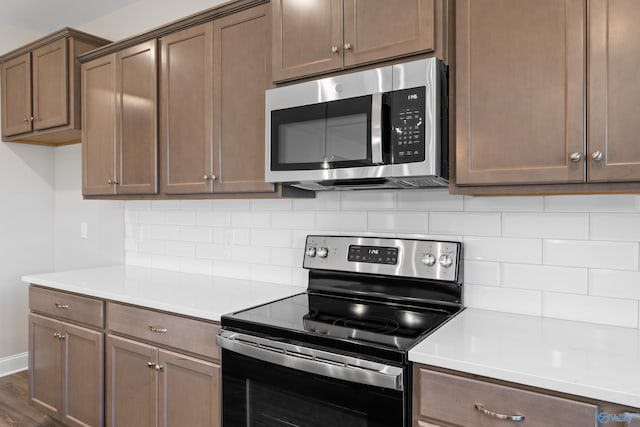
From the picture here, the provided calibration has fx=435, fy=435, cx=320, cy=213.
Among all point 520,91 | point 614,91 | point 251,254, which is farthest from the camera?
point 251,254

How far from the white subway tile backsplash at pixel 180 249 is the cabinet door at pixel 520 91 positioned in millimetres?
1786

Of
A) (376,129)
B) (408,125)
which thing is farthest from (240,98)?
(408,125)

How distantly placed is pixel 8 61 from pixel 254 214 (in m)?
2.35

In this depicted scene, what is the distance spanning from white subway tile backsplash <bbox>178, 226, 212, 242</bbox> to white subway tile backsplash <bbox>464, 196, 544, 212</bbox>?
1535mm

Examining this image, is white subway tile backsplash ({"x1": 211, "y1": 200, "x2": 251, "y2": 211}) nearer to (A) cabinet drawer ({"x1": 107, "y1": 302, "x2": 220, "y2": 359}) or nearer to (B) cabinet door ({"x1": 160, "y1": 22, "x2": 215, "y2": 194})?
(B) cabinet door ({"x1": 160, "y1": 22, "x2": 215, "y2": 194})

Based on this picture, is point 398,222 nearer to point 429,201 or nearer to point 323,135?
point 429,201

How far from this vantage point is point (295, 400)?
147 centimetres

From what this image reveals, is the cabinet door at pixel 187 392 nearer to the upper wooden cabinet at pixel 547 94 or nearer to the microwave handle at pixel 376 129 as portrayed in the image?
the microwave handle at pixel 376 129

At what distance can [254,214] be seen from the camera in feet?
7.88

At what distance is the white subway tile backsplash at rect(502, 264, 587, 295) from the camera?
1.54 m

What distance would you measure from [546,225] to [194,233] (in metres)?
1.94

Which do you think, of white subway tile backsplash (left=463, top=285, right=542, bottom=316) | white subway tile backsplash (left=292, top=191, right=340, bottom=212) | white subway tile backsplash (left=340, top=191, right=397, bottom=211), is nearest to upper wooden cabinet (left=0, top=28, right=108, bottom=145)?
white subway tile backsplash (left=292, top=191, right=340, bottom=212)

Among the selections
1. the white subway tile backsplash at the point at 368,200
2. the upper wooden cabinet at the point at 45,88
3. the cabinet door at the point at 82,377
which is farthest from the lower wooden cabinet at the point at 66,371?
the white subway tile backsplash at the point at 368,200

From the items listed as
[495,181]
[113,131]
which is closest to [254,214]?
[113,131]
